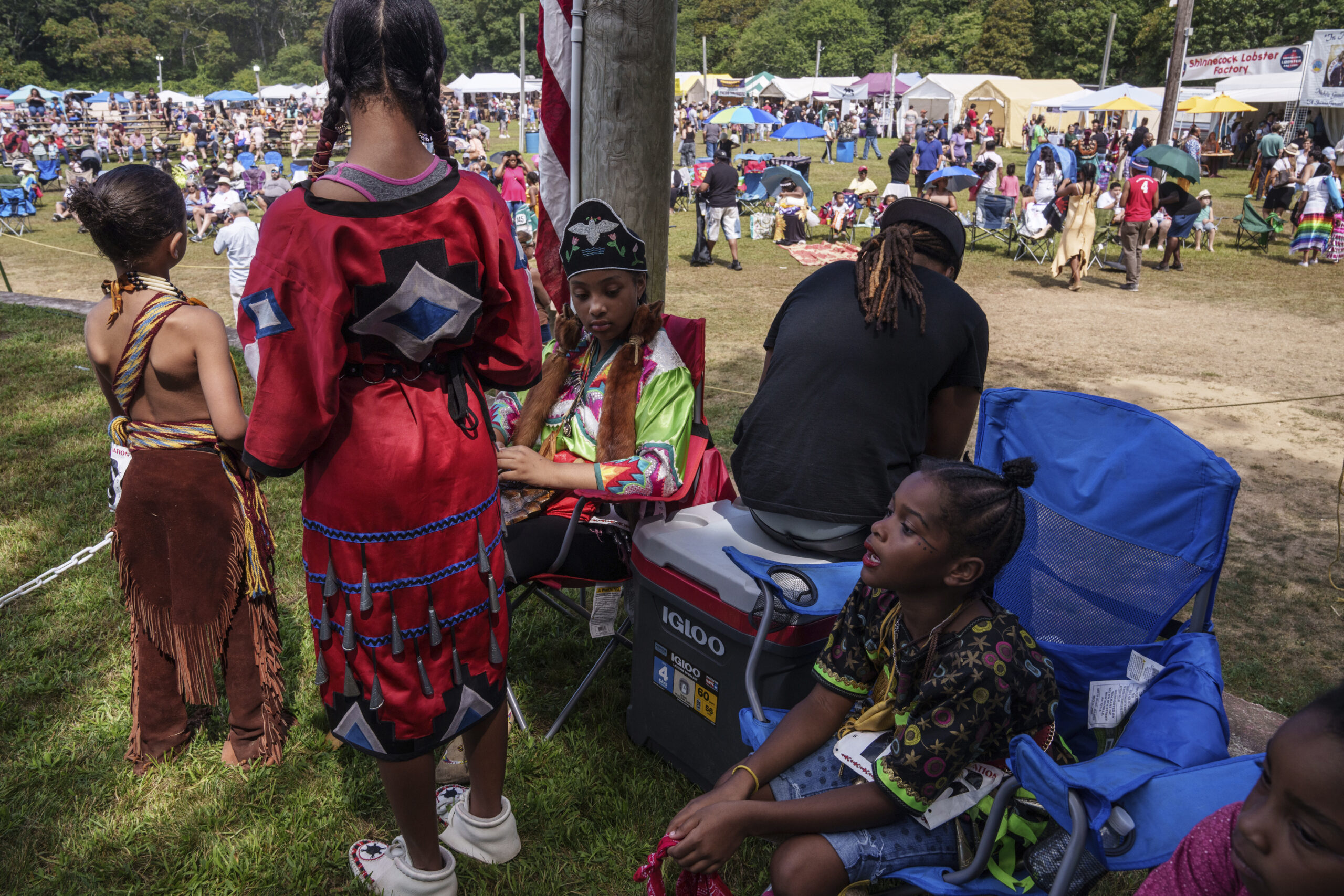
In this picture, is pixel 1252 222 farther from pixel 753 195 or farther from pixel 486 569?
pixel 486 569

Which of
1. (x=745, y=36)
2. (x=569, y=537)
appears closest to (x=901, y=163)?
(x=569, y=537)

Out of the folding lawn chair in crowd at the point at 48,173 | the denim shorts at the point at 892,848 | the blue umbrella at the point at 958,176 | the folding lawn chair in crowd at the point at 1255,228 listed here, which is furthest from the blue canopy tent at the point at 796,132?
the denim shorts at the point at 892,848

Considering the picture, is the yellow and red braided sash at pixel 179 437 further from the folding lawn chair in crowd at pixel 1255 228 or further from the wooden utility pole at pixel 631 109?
the folding lawn chair in crowd at pixel 1255 228

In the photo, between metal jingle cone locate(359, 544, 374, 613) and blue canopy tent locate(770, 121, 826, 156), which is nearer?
metal jingle cone locate(359, 544, 374, 613)

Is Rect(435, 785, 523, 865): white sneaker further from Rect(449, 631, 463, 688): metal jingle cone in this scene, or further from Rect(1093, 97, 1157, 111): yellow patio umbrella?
Rect(1093, 97, 1157, 111): yellow patio umbrella

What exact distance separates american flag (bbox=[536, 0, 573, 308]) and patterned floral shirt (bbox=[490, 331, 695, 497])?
0.43 meters

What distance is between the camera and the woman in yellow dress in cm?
1173

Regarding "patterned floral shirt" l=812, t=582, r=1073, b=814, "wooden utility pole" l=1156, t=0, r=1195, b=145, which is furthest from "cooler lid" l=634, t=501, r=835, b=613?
"wooden utility pole" l=1156, t=0, r=1195, b=145

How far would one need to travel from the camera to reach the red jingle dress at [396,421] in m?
1.70

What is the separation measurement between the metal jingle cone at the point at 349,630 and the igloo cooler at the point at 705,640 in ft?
3.32

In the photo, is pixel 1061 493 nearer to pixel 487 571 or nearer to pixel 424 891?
pixel 487 571

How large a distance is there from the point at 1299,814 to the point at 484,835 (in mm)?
1943

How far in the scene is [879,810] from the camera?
1818 millimetres

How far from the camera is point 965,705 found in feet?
5.70
